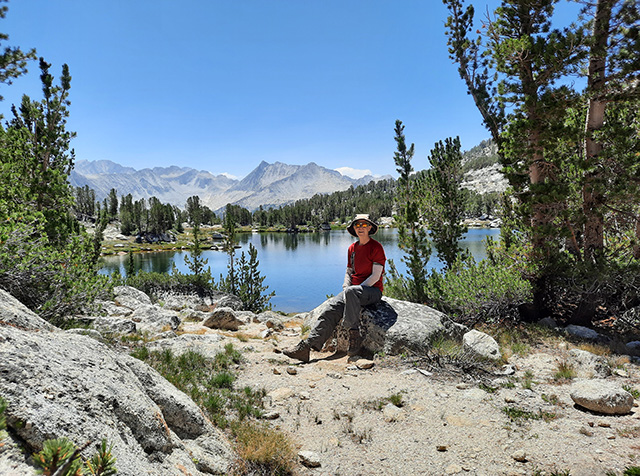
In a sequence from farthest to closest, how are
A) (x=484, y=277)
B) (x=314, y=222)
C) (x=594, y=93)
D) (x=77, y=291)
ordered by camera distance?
(x=314, y=222), (x=484, y=277), (x=594, y=93), (x=77, y=291)

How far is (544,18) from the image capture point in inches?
390

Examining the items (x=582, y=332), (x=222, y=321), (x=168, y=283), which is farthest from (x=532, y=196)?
(x=168, y=283)

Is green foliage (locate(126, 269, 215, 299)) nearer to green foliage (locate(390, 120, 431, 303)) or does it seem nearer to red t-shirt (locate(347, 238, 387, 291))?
green foliage (locate(390, 120, 431, 303))

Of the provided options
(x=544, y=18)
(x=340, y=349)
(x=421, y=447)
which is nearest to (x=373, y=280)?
(x=340, y=349)

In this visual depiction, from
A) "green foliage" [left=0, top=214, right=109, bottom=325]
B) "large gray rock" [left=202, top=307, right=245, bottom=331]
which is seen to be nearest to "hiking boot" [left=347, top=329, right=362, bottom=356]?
"large gray rock" [left=202, top=307, right=245, bottom=331]

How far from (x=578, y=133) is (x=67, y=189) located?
16.3 meters

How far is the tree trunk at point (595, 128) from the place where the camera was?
861cm

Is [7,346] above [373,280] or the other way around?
above

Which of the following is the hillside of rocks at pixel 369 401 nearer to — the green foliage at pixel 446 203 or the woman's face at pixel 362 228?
the woman's face at pixel 362 228

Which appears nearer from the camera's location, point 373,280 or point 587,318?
point 373,280

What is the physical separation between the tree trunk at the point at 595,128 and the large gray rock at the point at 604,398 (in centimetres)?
574

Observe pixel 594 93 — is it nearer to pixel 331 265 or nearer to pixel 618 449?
pixel 618 449

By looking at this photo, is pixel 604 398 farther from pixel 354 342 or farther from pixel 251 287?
pixel 251 287

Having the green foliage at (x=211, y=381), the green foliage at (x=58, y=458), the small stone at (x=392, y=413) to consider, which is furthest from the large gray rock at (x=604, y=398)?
the green foliage at (x=58, y=458)
